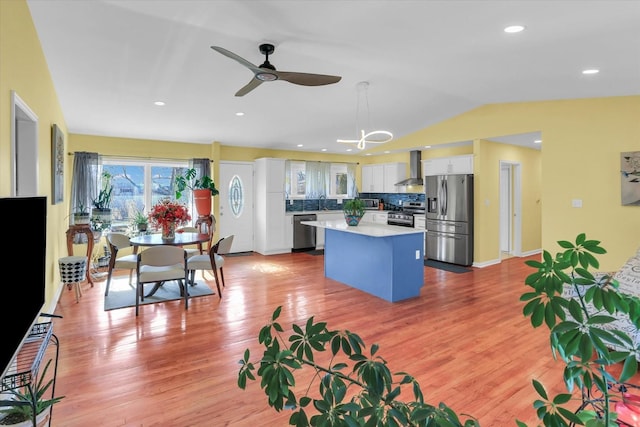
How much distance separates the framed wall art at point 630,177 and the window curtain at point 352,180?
565 centimetres

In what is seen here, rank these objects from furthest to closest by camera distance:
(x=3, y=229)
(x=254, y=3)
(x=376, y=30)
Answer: (x=376, y=30) → (x=254, y=3) → (x=3, y=229)

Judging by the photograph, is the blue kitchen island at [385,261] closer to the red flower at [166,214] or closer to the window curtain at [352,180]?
the red flower at [166,214]

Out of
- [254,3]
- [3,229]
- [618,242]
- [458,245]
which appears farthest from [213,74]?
[618,242]

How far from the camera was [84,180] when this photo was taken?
6.19 m

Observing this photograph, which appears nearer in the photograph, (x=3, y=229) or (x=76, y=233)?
(x=3, y=229)

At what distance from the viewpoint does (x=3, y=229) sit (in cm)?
131

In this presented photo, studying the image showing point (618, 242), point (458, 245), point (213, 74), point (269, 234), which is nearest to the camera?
point (213, 74)

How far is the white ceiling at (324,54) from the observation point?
2.75 meters

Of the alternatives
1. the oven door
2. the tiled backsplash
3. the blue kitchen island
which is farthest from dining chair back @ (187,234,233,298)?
the oven door

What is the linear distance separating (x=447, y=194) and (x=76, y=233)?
20.0ft

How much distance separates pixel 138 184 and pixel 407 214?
217 inches

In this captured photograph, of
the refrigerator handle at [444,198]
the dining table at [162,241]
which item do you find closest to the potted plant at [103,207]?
the dining table at [162,241]

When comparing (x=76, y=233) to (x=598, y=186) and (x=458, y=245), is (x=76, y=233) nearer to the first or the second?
(x=458, y=245)

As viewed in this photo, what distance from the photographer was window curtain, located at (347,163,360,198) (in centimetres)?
930
